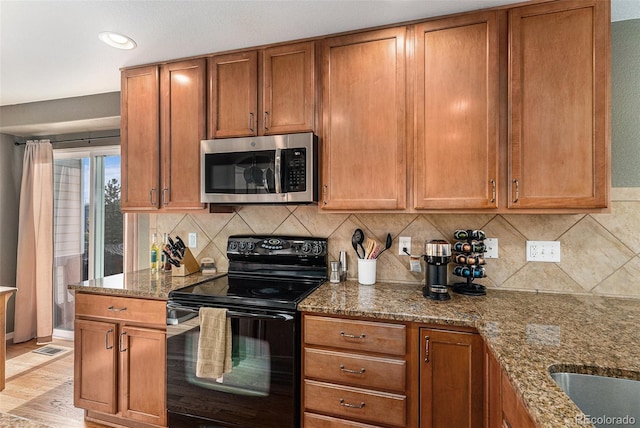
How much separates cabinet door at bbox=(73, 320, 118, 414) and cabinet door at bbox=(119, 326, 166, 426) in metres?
0.07

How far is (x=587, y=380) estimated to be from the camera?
105 cm

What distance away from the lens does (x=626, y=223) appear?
1.82 meters

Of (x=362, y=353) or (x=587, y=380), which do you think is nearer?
(x=587, y=380)

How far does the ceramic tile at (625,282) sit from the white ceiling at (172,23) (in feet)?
4.35

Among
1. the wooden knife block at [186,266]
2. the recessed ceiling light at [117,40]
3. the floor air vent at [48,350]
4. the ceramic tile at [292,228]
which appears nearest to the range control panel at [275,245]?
the ceramic tile at [292,228]

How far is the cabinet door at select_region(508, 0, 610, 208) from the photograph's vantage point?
5.25 ft

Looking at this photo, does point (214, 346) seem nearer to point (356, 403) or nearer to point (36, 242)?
point (356, 403)

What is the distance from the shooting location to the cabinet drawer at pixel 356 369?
5.10ft

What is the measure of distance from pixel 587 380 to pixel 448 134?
47.6 inches

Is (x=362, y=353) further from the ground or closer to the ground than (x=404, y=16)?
closer to the ground

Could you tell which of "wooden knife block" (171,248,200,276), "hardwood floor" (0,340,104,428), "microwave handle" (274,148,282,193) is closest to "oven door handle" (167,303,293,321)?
"wooden knife block" (171,248,200,276)

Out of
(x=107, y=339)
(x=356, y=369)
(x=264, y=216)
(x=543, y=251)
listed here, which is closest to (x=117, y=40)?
(x=264, y=216)

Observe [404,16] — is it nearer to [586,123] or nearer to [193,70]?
[586,123]

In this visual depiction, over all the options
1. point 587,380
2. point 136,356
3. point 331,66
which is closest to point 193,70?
point 331,66
